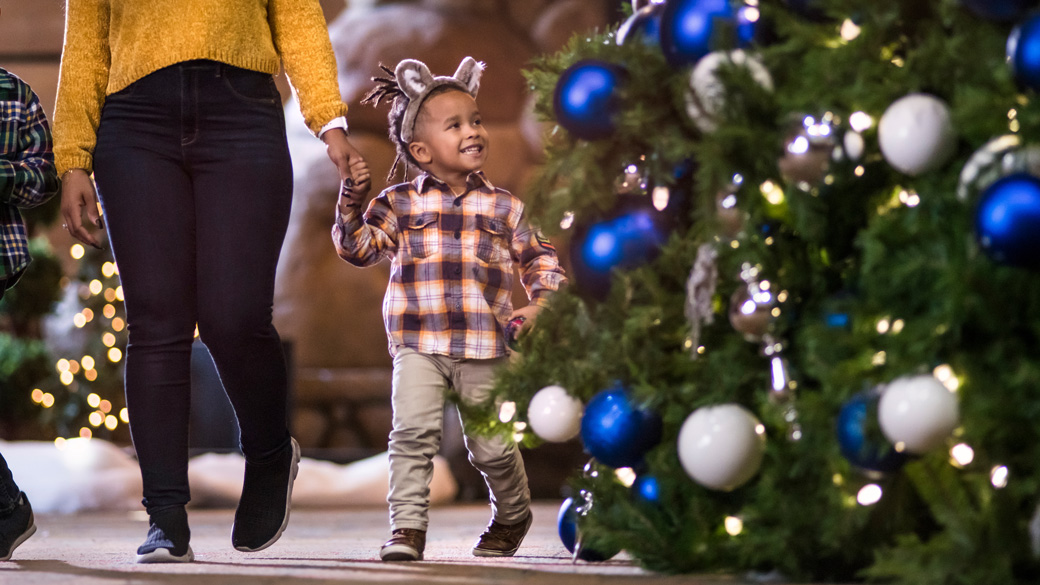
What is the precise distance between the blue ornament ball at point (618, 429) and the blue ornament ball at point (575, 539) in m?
0.18

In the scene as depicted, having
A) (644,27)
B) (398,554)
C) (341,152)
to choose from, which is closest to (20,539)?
(398,554)

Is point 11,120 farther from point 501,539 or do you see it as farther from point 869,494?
point 869,494

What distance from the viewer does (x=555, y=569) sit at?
84.7 inches

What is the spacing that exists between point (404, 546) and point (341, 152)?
0.78 m

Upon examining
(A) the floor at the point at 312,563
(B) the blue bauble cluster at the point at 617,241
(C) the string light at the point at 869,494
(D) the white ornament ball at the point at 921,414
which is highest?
(B) the blue bauble cluster at the point at 617,241

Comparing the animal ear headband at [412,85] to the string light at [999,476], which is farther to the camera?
the animal ear headband at [412,85]

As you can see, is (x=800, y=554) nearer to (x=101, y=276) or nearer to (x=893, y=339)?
(x=893, y=339)

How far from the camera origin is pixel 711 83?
1.85 meters

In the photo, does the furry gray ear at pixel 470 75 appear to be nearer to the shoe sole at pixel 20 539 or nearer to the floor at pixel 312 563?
the floor at pixel 312 563

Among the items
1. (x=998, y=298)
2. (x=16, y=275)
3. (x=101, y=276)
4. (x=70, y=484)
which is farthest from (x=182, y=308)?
(x=101, y=276)

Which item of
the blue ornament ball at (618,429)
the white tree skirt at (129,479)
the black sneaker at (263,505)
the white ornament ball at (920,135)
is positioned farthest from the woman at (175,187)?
the white tree skirt at (129,479)

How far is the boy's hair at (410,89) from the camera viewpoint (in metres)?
2.82

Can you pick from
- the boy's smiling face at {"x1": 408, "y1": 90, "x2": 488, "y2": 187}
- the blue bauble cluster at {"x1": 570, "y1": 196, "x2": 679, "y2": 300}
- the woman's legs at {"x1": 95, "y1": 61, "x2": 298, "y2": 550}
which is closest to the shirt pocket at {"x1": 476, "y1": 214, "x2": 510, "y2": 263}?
the boy's smiling face at {"x1": 408, "y1": 90, "x2": 488, "y2": 187}

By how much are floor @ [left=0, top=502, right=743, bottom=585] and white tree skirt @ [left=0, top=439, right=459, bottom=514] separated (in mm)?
1219
